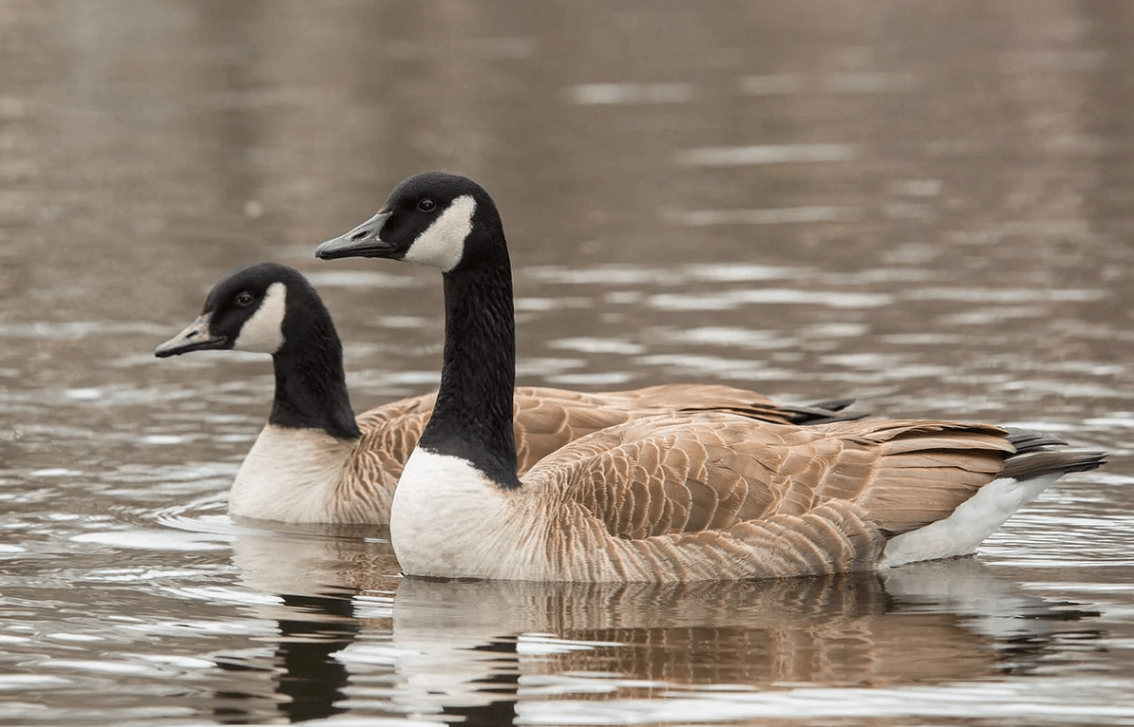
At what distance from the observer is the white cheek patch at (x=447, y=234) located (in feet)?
33.7

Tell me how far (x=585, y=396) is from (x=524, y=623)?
9.42 ft

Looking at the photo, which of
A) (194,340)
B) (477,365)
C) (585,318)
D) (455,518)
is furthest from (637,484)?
(585,318)

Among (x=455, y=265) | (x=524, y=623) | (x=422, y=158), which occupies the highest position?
(x=422, y=158)

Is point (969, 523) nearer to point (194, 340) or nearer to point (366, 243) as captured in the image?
point (366, 243)

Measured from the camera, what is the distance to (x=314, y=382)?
12797 mm

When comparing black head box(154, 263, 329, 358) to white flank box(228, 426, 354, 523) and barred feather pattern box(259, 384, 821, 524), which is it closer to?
white flank box(228, 426, 354, 523)

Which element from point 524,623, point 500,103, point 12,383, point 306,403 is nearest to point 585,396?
point 306,403

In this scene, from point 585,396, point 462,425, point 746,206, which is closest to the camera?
point 462,425

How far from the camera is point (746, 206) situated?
22.9m

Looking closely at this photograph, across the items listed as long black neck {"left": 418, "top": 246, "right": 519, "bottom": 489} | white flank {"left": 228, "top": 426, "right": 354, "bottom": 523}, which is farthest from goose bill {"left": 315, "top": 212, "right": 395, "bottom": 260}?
white flank {"left": 228, "top": 426, "right": 354, "bottom": 523}

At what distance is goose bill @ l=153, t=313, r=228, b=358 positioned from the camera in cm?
1216

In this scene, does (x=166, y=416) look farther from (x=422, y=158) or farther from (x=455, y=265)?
(x=422, y=158)

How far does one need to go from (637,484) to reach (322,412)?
334cm

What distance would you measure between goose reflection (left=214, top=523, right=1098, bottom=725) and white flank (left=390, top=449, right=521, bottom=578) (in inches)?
6.9
